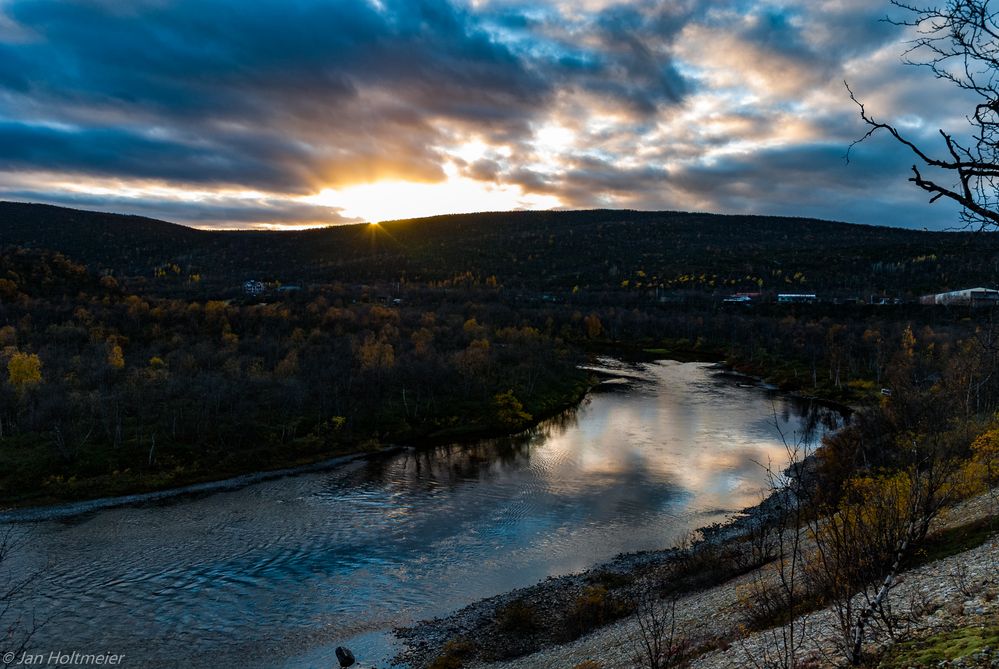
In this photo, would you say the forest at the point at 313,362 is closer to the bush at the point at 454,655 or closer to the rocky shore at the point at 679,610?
the rocky shore at the point at 679,610

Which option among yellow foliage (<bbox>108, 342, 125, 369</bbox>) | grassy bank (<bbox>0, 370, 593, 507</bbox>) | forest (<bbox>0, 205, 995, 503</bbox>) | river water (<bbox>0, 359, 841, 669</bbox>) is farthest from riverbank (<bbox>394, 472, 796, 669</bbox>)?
yellow foliage (<bbox>108, 342, 125, 369</bbox>)

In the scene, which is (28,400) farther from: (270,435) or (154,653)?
(154,653)

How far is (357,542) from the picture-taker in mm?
29766

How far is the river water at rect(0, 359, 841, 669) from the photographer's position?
22.4m

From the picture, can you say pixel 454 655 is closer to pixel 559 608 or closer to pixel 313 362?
pixel 559 608

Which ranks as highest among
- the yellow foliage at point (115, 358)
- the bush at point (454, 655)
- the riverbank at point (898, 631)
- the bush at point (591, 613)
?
the riverbank at point (898, 631)

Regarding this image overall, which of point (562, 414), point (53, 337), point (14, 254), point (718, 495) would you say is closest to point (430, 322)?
point (562, 414)

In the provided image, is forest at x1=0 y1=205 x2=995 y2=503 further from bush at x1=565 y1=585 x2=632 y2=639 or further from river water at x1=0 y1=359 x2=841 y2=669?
bush at x1=565 y1=585 x2=632 y2=639

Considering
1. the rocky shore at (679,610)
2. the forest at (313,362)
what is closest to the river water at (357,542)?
A: the rocky shore at (679,610)

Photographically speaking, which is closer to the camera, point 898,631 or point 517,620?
point 898,631

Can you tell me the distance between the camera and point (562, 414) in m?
60.4

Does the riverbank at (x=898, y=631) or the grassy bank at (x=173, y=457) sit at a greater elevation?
the riverbank at (x=898, y=631)

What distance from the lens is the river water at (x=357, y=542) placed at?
22391 mm

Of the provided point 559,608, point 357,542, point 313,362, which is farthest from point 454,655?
point 313,362
